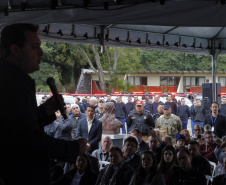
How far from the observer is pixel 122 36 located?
8.83 metres

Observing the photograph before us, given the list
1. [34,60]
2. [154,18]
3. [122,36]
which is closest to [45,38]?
[122,36]

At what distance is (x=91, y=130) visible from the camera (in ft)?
29.2

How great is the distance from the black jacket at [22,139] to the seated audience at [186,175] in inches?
135

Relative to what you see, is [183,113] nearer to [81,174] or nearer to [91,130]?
[91,130]

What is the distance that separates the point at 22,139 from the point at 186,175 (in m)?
3.76

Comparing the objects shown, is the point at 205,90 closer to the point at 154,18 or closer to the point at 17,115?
the point at 154,18

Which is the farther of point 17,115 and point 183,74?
point 183,74

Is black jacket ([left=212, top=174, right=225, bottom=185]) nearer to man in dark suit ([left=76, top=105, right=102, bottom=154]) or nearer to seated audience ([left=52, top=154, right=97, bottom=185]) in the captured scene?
seated audience ([left=52, top=154, right=97, bottom=185])

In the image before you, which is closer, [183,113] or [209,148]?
[209,148]

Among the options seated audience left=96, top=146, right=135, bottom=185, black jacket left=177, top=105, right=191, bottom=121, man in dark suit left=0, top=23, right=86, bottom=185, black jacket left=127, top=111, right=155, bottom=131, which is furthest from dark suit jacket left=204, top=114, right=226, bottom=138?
man in dark suit left=0, top=23, right=86, bottom=185

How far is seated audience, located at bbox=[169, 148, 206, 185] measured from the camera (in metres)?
5.15

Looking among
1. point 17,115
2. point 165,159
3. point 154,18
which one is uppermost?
point 154,18

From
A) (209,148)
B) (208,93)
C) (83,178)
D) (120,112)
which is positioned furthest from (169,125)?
(120,112)

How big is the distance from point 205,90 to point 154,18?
9.64 metres
